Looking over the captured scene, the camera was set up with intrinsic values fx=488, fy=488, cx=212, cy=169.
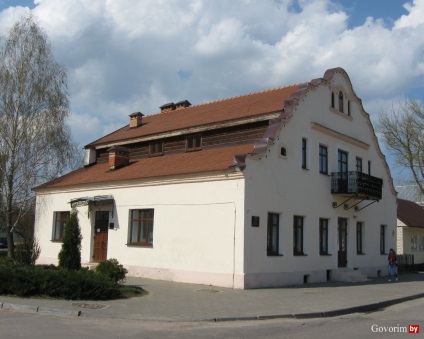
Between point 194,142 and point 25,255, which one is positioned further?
point 194,142

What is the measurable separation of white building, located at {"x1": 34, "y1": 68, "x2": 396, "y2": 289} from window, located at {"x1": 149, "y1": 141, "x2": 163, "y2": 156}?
2.2 inches

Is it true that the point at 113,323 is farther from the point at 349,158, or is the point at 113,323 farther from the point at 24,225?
the point at 24,225

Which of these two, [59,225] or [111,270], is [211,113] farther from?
[111,270]

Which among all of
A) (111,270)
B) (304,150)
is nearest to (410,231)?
(304,150)

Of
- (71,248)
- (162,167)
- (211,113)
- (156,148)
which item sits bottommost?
(71,248)

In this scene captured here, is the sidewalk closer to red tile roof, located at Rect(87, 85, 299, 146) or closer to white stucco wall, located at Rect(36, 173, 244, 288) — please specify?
white stucco wall, located at Rect(36, 173, 244, 288)

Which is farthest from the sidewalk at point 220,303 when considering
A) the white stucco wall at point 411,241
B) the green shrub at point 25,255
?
the white stucco wall at point 411,241

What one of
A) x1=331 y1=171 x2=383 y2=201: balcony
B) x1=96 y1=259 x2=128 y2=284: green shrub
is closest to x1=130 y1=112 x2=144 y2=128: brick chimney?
x1=331 y1=171 x2=383 y2=201: balcony

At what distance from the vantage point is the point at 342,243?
2444 centimetres

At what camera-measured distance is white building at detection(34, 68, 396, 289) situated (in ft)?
60.9

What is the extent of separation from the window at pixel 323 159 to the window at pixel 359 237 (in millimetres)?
4626

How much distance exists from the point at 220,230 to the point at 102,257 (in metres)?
7.56

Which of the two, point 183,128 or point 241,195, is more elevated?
point 183,128

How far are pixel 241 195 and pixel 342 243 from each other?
887 cm
